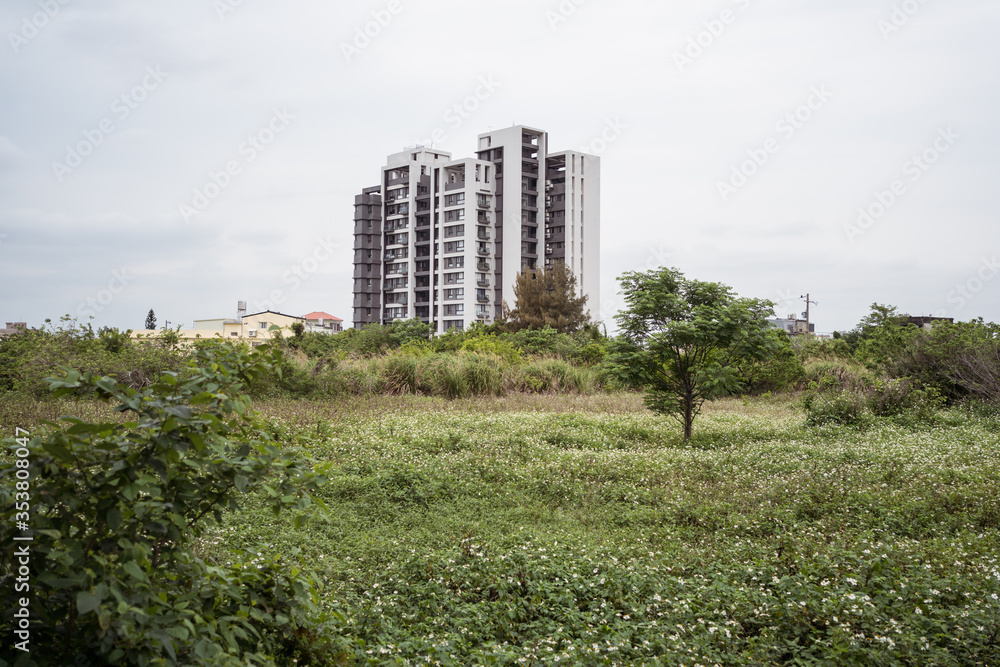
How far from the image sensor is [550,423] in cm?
1366

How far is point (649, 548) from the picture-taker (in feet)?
21.0

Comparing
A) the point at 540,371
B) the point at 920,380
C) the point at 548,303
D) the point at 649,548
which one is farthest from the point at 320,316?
the point at 649,548

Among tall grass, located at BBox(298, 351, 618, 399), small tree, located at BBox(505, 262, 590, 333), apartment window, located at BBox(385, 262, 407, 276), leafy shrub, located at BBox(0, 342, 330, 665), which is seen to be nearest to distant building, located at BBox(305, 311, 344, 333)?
apartment window, located at BBox(385, 262, 407, 276)

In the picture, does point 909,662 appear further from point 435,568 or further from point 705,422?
point 705,422

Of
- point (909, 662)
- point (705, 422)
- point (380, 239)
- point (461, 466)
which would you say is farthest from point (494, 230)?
point (909, 662)

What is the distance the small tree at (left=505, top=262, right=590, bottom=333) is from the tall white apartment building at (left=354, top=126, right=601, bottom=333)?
18885mm

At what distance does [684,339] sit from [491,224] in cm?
6557

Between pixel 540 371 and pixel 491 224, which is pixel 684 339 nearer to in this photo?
pixel 540 371

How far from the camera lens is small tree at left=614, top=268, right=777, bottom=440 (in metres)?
12.2

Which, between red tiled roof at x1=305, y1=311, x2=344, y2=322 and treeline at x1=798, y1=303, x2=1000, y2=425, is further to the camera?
red tiled roof at x1=305, y1=311, x2=344, y2=322

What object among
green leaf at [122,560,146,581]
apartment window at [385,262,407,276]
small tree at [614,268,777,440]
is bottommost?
green leaf at [122,560,146,581]

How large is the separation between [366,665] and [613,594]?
84.7 inches

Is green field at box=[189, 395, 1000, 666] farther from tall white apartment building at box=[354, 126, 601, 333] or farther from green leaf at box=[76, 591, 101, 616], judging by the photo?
tall white apartment building at box=[354, 126, 601, 333]

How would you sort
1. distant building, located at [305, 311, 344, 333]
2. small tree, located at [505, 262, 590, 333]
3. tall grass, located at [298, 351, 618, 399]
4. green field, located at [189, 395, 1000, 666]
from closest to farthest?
green field, located at [189, 395, 1000, 666]
tall grass, located at [298, 351, 618, 399]
small tree, located at [505, 262, 590, 333]
distant building, located at [305, 311, 344, 333]
